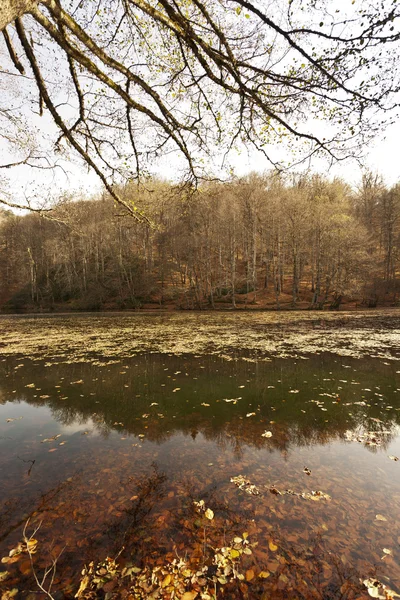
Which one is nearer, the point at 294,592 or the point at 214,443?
the point at 294,592

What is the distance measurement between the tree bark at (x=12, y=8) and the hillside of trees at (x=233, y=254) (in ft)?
73.4

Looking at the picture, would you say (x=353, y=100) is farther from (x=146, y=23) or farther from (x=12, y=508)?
(x=12, y=508)

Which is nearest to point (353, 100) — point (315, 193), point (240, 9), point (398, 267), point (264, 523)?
point (240, 9)

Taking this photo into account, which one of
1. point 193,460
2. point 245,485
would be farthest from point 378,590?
point 193,460

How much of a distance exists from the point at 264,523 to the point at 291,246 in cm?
3322

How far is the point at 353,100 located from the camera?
4.61m

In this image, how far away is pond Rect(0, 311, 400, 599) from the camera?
8.73 feet

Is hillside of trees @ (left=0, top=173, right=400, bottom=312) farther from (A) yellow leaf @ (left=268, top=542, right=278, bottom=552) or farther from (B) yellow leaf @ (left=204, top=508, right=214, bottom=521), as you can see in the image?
(A) yellow leaf @ (left=268, top=542, right=278, bottom=552)

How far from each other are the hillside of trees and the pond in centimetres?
2038

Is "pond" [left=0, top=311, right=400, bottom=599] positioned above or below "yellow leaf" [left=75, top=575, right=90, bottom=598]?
below

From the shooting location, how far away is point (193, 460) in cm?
440

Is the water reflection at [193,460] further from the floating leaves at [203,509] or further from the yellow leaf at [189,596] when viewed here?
the yellow leaf at [189,596]

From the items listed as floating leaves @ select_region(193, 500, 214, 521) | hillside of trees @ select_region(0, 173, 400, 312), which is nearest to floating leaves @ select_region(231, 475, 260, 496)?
floating leaves @ select_region(193, 500, 214, 521)

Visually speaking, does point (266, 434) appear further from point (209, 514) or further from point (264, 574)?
point (264, 574)
